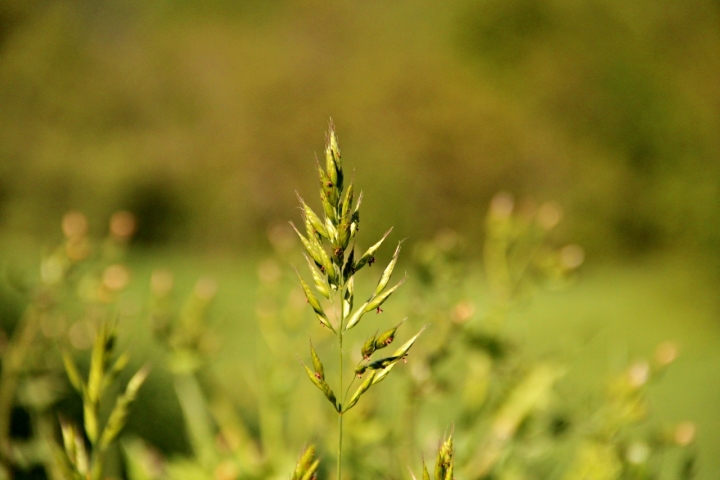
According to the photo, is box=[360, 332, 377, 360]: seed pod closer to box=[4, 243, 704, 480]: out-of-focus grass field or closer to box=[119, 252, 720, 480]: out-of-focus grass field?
box=[4, 243, 704, 480]: out-of-focus grass field

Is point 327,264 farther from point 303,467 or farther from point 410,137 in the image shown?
point 410,137

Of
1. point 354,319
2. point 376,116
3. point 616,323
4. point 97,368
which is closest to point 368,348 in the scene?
point 354,319

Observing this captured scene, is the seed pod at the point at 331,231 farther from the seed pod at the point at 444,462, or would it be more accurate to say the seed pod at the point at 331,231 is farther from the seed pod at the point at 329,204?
the seed pod at the point at 444,462

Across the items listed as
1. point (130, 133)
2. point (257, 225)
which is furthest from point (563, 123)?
point (130, 133)

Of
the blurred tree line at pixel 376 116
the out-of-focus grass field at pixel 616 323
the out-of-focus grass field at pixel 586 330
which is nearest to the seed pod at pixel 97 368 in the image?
the out-of-focus grass field at pixel 586 330

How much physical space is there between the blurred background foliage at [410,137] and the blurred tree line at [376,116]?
0.02m

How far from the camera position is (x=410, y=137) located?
21.6 ft

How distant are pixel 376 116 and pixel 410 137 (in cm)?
51

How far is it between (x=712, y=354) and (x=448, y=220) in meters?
3.01

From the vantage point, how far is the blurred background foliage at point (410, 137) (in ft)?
12.9

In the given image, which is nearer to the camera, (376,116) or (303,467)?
(303,467)

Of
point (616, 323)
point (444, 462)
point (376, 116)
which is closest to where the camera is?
point (444, 462)

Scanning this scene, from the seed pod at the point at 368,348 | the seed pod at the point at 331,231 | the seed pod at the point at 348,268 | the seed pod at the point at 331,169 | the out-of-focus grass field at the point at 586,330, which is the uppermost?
the out-of-focus grass field at the point at 586,330

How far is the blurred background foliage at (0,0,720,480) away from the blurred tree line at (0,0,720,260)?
0.02 metres
